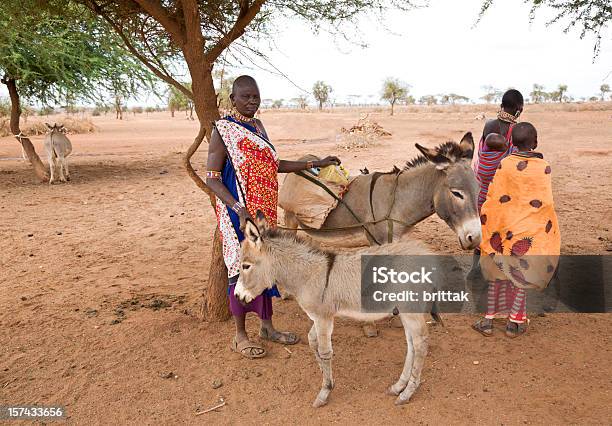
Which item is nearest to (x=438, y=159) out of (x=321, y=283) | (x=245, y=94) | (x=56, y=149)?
(x=321, y=283)

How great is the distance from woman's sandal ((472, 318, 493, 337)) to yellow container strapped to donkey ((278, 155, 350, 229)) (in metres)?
1.89

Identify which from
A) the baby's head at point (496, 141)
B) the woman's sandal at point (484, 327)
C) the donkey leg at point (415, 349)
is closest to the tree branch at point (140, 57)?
the donkey leg at point (415, 349)

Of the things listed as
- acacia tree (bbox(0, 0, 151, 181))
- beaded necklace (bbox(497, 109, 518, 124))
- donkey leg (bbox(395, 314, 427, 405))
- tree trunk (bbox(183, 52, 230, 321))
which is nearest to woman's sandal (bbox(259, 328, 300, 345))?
tree trunk (bbox(183, 52, 230, 321))

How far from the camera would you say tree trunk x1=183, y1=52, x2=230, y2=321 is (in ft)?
13.7

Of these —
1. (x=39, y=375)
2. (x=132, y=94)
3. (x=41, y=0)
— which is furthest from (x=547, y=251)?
(x=132, y=94)

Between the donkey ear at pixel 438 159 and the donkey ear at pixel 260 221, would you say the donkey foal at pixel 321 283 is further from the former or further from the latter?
the donkey ear at pixel 438 159

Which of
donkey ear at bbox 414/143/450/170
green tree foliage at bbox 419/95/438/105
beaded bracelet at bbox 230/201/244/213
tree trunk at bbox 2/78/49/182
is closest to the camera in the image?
beaded bracelet at bbox 230/201/244/213

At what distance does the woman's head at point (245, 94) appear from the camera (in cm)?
359

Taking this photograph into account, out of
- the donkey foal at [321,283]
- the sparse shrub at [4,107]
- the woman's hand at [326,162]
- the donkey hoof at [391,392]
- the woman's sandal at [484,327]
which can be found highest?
the sparse shrub at [4,107]

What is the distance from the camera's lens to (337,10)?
4.96 metres

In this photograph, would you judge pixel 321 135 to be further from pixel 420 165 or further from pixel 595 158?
pixel 420 165

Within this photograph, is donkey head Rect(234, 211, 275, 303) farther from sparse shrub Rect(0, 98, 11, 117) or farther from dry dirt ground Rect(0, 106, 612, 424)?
sparse shrub Rect(0, 98, 11, 117)

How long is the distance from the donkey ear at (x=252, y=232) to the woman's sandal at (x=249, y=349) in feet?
4.33

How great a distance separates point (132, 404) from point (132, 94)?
13.4m
